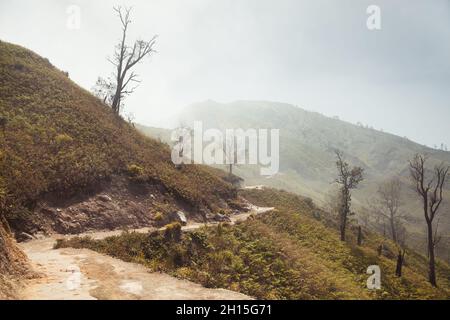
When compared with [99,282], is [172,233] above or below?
above

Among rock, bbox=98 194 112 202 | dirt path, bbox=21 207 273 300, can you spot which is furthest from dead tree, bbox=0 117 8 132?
dirt path, bbox=21 207 273 300

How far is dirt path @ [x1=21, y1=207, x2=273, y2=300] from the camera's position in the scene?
39.7 ft

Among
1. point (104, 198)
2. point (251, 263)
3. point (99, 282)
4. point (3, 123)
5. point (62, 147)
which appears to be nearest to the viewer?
point (99, 282)

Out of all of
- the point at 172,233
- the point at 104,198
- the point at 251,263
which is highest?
the point at 104,198

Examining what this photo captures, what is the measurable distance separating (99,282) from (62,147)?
21585 mm

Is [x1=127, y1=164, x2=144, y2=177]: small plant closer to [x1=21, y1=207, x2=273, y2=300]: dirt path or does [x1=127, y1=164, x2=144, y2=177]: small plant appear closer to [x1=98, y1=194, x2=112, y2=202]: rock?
[x1=98, y1=194, x2=112, y2=202]: rock

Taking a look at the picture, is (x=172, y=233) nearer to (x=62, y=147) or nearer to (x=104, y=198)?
(x=104, y=198)

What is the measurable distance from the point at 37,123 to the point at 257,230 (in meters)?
24.8

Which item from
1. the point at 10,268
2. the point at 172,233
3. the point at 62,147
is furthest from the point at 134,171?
the point at 10,268

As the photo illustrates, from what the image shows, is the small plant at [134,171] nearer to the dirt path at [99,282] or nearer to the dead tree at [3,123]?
the dead tree at [3,123]

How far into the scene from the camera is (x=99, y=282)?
1358cm

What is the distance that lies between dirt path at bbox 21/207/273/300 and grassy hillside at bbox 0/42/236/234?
7931mm

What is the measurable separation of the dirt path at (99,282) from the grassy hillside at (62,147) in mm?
7931

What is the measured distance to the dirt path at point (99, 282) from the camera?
12.1m
